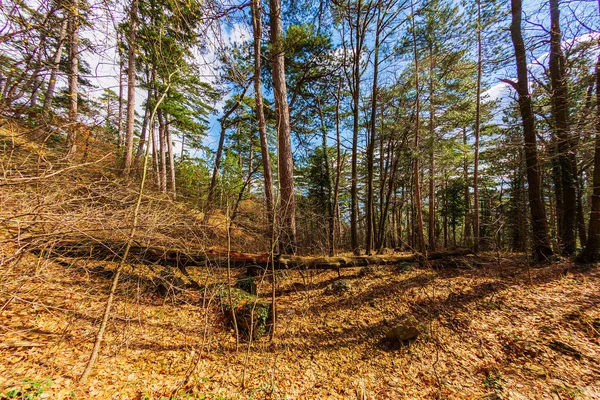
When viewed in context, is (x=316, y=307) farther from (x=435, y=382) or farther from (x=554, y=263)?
(x=554, y=263)

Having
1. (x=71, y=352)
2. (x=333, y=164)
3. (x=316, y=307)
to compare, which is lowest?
(x=316, y=307)

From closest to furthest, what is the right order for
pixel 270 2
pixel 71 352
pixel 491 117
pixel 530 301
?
pixel 71 352
pixel 530 301
pixel 270 2
pixel 491 117

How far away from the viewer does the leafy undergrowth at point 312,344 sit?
2.43m

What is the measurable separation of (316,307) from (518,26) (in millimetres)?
10420

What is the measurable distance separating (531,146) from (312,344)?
841cm

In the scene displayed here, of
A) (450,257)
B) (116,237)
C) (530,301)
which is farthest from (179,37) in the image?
(450,257)

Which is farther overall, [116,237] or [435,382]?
[435,382]

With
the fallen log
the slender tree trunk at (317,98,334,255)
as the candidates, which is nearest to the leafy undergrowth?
the fallen log

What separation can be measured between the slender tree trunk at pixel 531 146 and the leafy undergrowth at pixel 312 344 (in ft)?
3.91

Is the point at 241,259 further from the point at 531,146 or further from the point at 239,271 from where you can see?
the point at 531,146

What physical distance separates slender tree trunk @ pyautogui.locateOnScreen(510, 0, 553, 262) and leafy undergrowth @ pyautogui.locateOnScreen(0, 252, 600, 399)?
1.19 meters

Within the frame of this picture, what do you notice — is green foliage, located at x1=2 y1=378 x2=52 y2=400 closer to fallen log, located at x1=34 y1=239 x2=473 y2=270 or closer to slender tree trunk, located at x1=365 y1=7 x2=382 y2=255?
fallen log, located at x1=34 y1=239 x2=473 y2=270

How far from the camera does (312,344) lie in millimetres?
3680

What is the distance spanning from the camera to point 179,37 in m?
2.82
